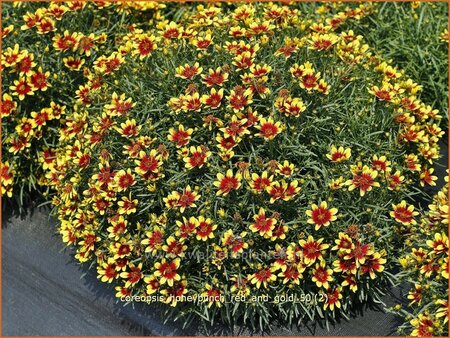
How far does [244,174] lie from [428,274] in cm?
78

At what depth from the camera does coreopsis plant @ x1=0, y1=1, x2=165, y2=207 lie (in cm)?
284

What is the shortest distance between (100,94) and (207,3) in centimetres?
87

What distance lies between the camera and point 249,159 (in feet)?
7.93

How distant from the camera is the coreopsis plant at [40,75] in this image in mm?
2840

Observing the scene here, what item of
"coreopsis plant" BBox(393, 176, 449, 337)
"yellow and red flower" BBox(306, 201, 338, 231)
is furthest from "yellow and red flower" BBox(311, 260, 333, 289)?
"coreopsis plant" BBox(393, 176, 449, 337)

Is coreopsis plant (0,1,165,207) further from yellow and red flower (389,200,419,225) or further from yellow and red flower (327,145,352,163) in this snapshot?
yellow and red flower (389,200,419,225)

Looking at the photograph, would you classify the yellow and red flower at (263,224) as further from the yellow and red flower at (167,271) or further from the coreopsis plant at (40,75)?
the coreopsis plant at (40,75)

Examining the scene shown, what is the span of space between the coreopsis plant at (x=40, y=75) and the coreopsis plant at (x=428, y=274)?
1.57m

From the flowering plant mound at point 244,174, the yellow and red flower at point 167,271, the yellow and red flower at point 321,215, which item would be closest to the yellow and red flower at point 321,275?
the flowering plant mound at point 244,174

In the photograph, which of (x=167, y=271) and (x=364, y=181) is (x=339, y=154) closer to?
(x=364, y=181)

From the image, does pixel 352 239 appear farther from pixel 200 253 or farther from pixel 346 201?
pixel 200 253

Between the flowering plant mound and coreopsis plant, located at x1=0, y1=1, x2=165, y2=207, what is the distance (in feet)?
0.59

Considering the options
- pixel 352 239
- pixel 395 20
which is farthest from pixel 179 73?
pixel 395 20

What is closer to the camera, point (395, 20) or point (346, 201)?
point (346, 201)
